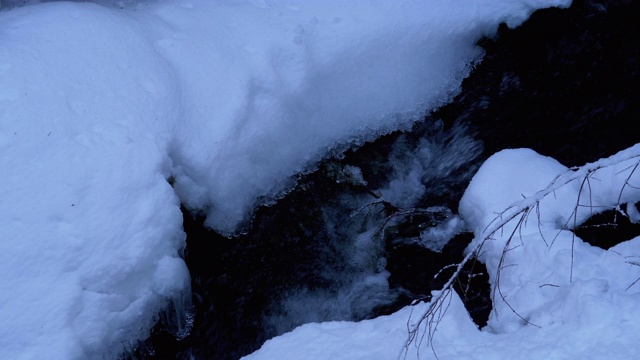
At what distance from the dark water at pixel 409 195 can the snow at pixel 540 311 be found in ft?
1.89

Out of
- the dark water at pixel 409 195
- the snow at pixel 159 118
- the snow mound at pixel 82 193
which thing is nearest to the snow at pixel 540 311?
the dark water at pixel 409 195

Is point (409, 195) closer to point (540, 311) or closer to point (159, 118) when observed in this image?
point (540, 311)

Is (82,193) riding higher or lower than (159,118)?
lower

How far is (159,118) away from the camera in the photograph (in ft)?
11.4

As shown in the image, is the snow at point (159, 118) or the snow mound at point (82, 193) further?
the snow at point (159, 118)

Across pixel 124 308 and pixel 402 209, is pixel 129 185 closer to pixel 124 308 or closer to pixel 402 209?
pixel 124 308

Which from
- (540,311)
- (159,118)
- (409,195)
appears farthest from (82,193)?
(540,311)

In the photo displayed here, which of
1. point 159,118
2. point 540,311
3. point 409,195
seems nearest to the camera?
point 540,311

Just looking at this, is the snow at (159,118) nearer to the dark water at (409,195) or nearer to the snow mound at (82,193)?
the snow mound at (82,193)

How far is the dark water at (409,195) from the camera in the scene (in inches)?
143

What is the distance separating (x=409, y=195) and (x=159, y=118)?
2169 mm

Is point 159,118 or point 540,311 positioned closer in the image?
point 540,311

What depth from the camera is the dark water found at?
11.9 feet

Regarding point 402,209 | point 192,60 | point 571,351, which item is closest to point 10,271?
point 192,60
